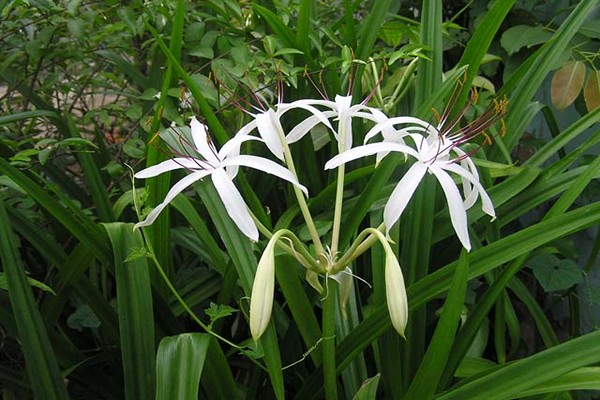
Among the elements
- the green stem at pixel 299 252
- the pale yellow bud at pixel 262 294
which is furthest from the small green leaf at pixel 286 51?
the pale yellow bud at pixel 262 294

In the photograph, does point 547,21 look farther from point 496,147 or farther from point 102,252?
point 102,252

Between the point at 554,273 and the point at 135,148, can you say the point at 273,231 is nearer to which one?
the point at 135,148

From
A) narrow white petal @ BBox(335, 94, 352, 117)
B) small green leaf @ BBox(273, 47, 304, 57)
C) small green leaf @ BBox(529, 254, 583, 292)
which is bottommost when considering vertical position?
small green leaf @ BBox(529, 254, 583, 292)

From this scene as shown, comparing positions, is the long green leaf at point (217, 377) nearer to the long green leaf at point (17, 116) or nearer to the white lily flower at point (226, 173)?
the white lily flower at point (226, 173)

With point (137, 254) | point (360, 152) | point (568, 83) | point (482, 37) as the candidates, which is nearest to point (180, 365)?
point (137, 254)

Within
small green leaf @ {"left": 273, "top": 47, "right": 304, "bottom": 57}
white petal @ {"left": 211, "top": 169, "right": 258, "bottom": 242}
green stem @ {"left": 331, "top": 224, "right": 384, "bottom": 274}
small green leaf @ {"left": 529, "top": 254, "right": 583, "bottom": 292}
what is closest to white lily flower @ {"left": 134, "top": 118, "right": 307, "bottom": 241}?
white petal @ {"left": 211, "top": 169, "right": 258, "bottom": 242}

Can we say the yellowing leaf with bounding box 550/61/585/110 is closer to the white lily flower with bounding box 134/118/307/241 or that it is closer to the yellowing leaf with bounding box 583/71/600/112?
the yellowing leaf with bounding box 583/71/600/112

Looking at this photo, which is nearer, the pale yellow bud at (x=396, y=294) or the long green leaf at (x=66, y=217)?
the pale yellow bud at (x=396, y=294)
